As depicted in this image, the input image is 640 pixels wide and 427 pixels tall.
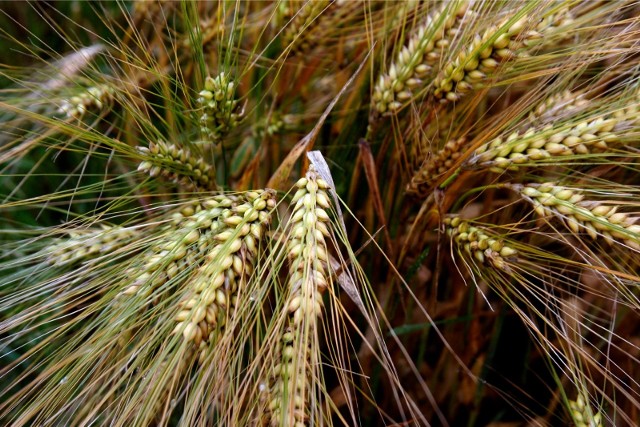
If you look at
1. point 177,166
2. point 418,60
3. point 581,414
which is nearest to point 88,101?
point 177,166

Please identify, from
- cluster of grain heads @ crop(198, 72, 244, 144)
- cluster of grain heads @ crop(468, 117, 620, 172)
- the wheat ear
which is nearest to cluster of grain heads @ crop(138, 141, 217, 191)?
cluster of grain heads @ crop(198, 72, 244, 144)

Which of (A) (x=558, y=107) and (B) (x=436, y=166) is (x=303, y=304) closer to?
(B) (x=436, y=166)

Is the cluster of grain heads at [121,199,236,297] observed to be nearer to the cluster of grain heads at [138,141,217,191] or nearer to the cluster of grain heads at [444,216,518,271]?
the cluster of grain heads at [138,141,217,191]

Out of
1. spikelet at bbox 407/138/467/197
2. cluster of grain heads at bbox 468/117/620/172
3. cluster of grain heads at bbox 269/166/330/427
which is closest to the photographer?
cluster of grain heads at bbox 269/166/330/427

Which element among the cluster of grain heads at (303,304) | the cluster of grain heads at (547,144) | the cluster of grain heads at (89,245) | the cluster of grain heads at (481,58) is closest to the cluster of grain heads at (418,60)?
the cluster of grain heads at (481,58)

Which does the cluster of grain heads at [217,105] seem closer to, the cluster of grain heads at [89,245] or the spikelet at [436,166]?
the cluster of grain heads at [89,245]

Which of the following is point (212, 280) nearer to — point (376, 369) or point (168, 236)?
point (168, 236)

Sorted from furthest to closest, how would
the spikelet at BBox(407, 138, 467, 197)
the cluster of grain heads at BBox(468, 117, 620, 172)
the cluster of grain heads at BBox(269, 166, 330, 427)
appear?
the spikelet at BBox(407, 138, 467, 197) → the cluster of grain heads at BBox(468, 117, 620, 172) → the cluster of grain heads at BBox(269, 166, 330, 427)
